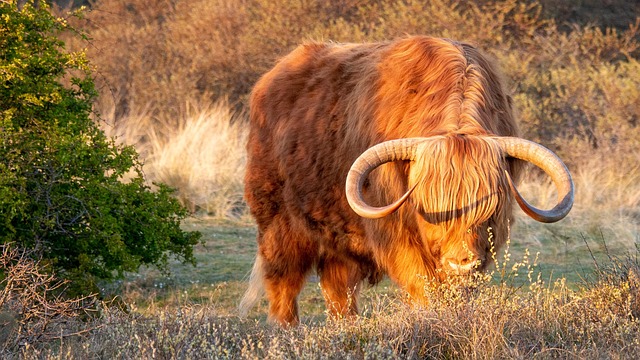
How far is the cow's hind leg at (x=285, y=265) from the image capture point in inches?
273

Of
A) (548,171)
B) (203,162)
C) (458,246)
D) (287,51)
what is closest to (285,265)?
(458,246)

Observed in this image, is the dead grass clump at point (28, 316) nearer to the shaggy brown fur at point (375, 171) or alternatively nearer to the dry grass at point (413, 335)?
the dry grass at point (413, 335)

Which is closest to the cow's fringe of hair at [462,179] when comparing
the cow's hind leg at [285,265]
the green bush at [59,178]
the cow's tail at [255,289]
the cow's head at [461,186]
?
the cow's head at [461,186]

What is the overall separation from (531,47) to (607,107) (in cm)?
341

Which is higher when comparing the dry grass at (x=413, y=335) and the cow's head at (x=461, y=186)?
the cow's head at (x=461, y=186)

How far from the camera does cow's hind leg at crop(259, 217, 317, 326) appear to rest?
6926mm

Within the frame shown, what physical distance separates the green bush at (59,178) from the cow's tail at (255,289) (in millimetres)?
717

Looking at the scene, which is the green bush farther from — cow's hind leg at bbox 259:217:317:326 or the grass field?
the grass field

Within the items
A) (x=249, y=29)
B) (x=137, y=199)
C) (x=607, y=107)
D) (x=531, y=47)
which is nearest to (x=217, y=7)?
(x=249, y=29)

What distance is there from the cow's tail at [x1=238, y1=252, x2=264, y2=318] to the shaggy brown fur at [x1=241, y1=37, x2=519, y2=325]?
0.06 ft

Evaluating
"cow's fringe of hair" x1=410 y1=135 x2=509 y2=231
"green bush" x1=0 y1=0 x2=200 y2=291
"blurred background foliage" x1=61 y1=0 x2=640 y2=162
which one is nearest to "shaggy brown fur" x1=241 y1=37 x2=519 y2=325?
"cow's fringe of hair" x1=410 y1=135 x2=509 y2=231

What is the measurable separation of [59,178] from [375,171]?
2544 mm

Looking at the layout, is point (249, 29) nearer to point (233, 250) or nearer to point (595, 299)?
point (233, 250)

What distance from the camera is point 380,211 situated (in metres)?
4.86
